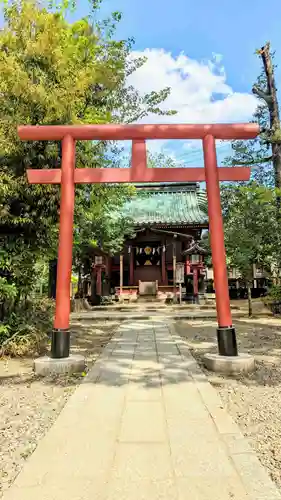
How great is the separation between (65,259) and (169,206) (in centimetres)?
1685

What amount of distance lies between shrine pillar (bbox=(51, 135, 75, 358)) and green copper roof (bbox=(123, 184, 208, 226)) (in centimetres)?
1281

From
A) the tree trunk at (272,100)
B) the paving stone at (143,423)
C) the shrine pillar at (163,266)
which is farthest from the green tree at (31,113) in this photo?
the shrine pillar at (163,266)

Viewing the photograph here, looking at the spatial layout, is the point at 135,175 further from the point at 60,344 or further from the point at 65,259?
the point at 60,344

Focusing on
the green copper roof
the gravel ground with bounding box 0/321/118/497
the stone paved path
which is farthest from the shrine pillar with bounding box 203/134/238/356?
the green copper roof

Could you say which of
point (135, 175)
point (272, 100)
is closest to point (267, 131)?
point (272, 100)

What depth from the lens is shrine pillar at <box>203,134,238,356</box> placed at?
14.1ft

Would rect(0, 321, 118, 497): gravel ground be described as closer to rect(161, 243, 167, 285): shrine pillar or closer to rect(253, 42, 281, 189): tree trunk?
rect(253, 42, 281, 189): tree trunk

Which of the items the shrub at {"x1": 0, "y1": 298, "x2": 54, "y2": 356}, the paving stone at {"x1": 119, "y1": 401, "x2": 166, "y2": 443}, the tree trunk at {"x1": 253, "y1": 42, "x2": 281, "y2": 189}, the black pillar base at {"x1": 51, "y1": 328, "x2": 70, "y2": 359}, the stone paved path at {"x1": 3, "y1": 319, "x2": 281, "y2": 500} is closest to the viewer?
the stone paved path at {"x1": 3, "y1": 319, "x2": 281, "y2": 500}

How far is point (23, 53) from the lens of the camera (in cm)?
543

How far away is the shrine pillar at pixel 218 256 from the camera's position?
4.29m

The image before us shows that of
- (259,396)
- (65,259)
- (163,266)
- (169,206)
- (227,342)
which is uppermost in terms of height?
(169,206)

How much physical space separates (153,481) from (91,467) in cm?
39

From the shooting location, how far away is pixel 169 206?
68.5 ft

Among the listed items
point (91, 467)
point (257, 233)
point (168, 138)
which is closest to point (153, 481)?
point (91, 467)
